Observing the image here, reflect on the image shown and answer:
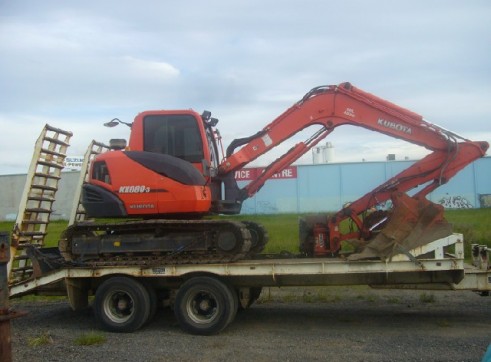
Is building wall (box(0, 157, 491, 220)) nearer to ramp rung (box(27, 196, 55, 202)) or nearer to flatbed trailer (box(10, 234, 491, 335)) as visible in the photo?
ramp rung (box(27, 196, 55, 202))

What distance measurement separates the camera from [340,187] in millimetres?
41875

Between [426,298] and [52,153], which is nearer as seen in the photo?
[52,153]

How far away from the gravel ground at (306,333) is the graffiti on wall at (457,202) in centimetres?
3042

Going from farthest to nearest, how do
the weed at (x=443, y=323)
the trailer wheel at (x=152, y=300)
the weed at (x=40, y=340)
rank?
the trailer wheel at (x=152, y=300), the weed at (x=443, y=323), the weed at (x=40, y=340)

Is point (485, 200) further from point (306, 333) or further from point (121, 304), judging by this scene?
point (121, 304)

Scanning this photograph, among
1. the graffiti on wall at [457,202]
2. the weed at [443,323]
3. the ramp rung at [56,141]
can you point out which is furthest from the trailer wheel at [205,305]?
the graffiti on wall at [457,202]

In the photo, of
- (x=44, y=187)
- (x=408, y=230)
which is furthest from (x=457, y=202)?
(x=44, y=187)

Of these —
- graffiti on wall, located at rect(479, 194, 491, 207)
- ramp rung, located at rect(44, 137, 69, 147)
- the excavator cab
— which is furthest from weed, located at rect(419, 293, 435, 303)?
graffiti on wall, located at rect(479, 194, 491, 207)

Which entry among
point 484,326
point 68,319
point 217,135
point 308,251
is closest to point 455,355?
point 484,326

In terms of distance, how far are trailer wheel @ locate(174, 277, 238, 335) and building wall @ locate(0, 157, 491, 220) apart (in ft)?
103

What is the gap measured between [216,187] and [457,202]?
112 feet

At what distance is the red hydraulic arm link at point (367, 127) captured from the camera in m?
9.66

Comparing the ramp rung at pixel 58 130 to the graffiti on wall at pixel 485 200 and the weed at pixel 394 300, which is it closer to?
the weed at pixel 394 300

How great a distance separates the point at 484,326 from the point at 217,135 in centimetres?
541
